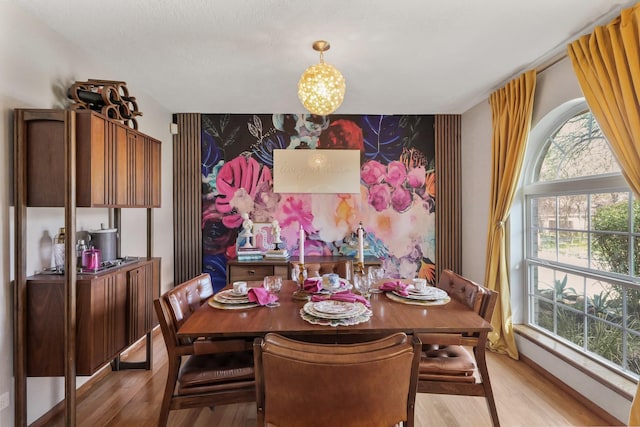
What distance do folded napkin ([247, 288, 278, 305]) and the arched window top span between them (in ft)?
7.49

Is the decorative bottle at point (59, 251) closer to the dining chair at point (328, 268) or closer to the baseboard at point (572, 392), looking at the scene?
the dining chair at point (328, 268)

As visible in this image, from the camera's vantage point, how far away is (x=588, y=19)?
1867 mm

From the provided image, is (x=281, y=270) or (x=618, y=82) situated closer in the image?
(x=618, y=82)

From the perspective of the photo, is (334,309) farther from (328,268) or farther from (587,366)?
(587,366)

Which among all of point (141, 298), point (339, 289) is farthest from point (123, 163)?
point (339, 289)

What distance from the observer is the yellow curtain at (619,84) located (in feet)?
5.43

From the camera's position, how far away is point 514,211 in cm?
284

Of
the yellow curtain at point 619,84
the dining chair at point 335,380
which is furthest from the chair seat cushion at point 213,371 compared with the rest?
the yellow curtain at point 619,84

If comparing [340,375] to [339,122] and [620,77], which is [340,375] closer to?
[620,77]

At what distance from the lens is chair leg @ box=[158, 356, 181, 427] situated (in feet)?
4.97

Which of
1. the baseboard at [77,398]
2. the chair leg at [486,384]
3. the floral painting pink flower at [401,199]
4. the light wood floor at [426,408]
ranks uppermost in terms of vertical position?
the floral painting pink flower at [401,199]

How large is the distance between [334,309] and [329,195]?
2200 mm

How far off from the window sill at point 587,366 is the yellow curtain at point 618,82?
1124 mm

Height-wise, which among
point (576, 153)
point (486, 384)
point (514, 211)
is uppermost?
point (576, 153)
